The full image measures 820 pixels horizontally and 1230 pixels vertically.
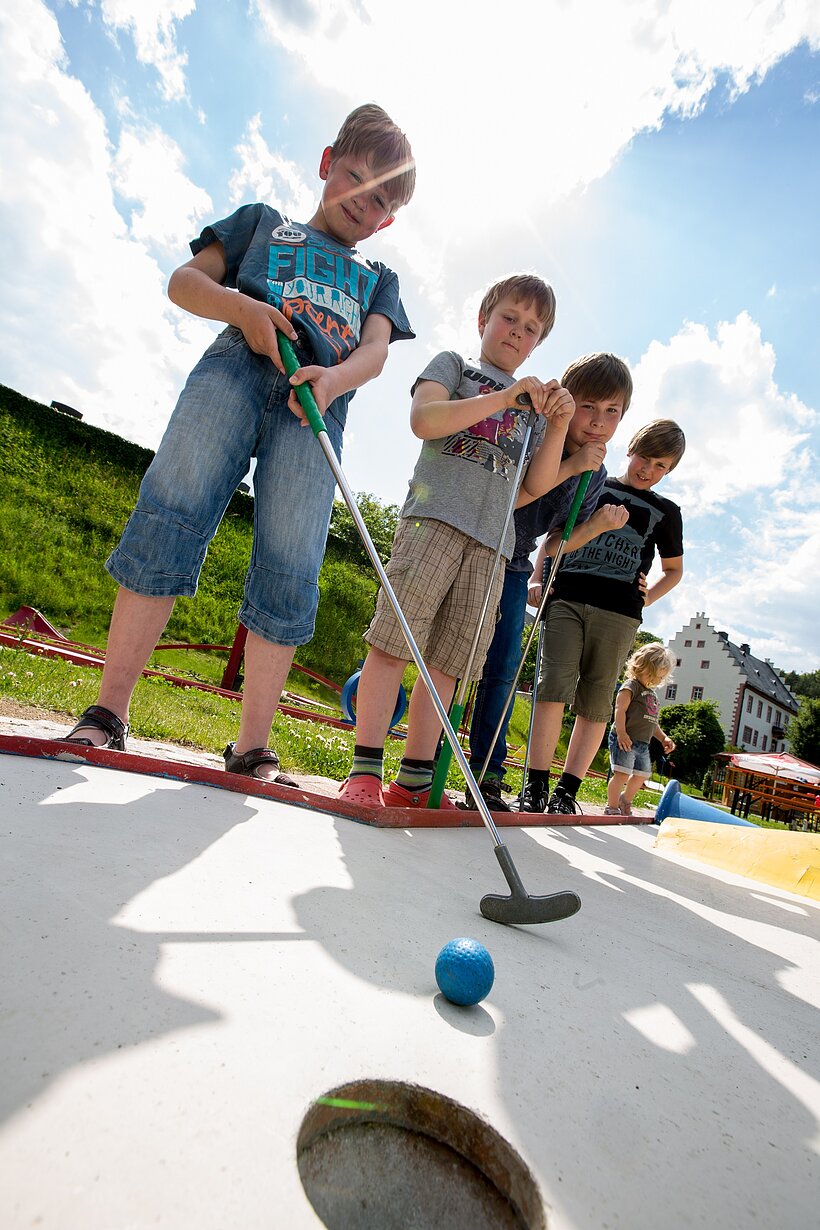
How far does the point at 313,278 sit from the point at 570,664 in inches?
78.9

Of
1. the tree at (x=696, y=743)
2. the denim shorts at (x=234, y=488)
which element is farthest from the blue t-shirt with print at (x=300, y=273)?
the tree at (x=696, y=743)

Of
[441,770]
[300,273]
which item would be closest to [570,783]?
[441,770]

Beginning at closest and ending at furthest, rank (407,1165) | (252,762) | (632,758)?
1. (407,1165)
2. (252,762)
3. (632,758)

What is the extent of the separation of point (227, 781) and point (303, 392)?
40.9 inches

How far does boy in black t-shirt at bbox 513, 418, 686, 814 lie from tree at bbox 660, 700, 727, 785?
2559 centimetres

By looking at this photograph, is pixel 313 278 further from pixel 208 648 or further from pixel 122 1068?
pixel 208 648

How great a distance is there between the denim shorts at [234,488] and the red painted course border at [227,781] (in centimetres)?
42

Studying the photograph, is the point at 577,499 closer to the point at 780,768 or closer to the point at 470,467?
the point at 470,467

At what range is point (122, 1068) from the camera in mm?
553

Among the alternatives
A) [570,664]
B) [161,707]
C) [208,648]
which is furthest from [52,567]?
[570,664]

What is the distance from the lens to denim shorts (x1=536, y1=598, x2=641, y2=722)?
3.16 meters

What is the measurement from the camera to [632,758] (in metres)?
4.61

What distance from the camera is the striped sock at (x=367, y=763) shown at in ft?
6.53

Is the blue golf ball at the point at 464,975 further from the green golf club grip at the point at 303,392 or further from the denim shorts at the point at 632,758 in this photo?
the denim shorts at the point at 632,758
